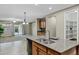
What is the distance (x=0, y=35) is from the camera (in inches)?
67.6

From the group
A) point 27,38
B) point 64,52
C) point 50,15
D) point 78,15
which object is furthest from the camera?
point 78,15

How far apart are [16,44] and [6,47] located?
0.72ft

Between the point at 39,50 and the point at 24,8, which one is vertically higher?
the point at 24,8

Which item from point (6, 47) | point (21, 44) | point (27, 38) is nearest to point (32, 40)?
point (27, 38)

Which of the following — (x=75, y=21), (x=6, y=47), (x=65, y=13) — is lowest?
(x=6, y=47)

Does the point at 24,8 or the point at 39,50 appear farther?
the point at 24,8

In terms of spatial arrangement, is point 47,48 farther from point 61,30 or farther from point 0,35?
point 61,30

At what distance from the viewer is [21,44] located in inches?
87.4

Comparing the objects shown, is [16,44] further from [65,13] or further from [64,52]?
[65,13]

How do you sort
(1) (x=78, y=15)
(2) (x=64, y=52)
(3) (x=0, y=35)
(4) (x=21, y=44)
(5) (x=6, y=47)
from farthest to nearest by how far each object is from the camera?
(1) (x=78, y=15) → (4) (x=21, y=44) → (5) (x=6, y=47) → (3) (x=0, y=35) → (2) (x=64, y=52)

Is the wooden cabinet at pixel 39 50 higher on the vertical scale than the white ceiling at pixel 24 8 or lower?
lower

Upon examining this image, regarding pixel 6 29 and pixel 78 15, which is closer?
pixel 6 29

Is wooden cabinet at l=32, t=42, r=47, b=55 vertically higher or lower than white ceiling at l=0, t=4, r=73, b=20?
lower

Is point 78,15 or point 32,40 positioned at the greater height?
point 78,15
